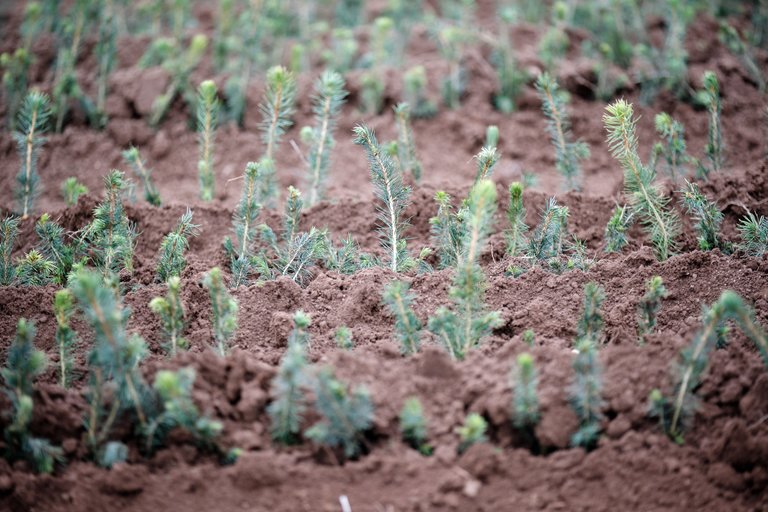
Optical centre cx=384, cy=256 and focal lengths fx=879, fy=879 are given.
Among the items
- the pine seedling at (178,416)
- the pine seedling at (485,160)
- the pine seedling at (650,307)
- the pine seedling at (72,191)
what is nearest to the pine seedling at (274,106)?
the pine seedling at (72,191)

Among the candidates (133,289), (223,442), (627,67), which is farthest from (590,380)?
(627,67)

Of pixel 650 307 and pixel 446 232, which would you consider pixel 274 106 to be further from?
pixel 650 307

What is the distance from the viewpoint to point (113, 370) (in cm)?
286

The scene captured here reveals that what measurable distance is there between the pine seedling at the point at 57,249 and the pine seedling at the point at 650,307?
2.34 meters

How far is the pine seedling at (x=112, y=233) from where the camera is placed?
144 inches

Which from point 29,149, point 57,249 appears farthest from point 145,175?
point 57,249

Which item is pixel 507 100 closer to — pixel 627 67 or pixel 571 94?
pixel 571 94

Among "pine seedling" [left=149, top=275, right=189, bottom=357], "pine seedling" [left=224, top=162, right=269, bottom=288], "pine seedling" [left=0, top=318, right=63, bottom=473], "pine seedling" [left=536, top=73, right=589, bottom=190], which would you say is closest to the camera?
"pine seedling" [left=0, top=318, right=63, bottom=473]

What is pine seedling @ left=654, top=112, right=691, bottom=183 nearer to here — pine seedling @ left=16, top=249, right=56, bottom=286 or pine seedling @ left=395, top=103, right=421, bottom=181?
pine seedling @ left=395, top=103, right=421, bottom=181

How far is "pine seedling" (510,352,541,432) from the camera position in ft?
8.58

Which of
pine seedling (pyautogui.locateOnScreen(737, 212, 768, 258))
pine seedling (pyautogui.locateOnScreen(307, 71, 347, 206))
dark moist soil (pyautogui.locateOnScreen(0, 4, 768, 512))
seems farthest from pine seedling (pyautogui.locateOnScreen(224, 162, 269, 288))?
pine seedling (pyautogui.locateOnScreen(737, 212, 768, 258))

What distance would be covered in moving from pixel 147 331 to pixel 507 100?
310 cm

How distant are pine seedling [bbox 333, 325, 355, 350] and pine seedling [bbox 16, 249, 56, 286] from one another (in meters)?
1.37

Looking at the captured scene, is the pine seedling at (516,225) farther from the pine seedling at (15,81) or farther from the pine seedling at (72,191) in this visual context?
the pine seedling at (15,81)
